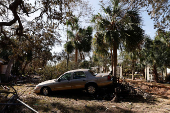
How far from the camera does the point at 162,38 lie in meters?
16.5

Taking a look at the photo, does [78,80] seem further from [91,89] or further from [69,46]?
[69,46]

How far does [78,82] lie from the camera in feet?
28.3

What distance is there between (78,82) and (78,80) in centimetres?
12

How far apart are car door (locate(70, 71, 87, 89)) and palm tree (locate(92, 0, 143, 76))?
420 centimetres

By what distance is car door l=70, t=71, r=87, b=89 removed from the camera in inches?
337

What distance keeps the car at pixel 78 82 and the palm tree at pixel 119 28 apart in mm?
3872

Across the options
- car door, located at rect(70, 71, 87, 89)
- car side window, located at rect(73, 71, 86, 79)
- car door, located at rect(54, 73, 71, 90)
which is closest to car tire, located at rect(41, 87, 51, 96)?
car door, located at rect(54, 73, 71, 90)

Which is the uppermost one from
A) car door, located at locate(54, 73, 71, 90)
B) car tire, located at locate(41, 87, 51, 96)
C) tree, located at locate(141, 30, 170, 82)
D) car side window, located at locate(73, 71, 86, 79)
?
tree, located at locate(141, 30, 170, 82)

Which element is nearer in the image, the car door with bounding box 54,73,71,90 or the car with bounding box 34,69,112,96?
the car with bounding box 34,69,112,96

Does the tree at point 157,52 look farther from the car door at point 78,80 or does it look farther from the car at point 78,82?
the car door at point 78,80

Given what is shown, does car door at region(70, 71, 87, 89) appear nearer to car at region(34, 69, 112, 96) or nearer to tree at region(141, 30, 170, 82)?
car at region(34, 69, 112, 96)

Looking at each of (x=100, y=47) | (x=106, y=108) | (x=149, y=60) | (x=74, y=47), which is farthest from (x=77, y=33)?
(x=106, y=108)

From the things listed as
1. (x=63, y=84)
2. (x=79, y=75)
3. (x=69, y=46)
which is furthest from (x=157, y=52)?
(x=63, y=84)

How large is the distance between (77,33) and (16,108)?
14.8 m
